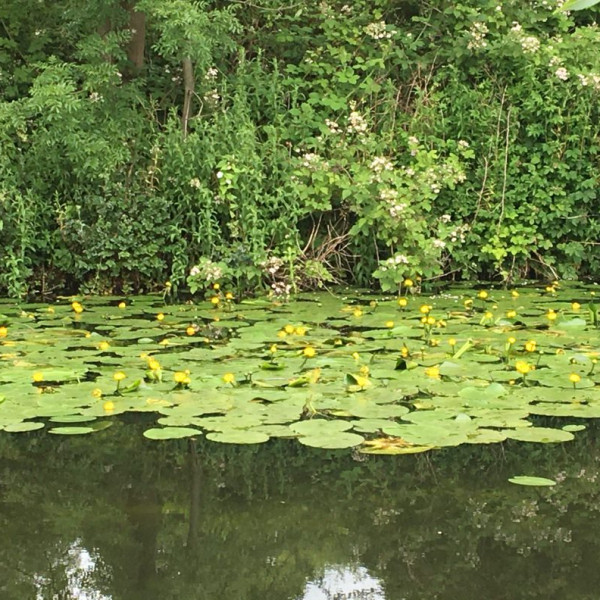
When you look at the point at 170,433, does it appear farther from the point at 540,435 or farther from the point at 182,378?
the point at 540,435

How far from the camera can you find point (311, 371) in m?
5.09

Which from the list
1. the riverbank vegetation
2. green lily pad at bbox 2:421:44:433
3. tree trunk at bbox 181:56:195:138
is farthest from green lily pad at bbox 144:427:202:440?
tree trunk at bbox 181:56:195:138

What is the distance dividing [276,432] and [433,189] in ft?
13.3

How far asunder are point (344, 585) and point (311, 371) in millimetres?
2166

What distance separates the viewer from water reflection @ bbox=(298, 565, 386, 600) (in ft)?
9.51

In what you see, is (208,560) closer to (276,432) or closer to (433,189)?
(276,432)

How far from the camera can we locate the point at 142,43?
8.79 m

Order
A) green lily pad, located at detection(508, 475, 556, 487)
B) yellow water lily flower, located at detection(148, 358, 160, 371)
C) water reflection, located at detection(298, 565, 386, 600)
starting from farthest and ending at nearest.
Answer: yellow water lily flower, located at detection(148, 358, 160, 371) < green lily pad, located at detection(508, 475, 556, 487) < water reflection, located at detection(298, 565, 386, 600)

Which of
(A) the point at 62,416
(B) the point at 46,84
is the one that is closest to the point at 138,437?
(A) the point at 62,416

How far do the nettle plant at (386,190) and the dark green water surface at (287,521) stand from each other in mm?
3534

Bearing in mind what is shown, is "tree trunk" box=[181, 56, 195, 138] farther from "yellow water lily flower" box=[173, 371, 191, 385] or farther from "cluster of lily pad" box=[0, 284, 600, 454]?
"yellow water lily flower" box=[173, 371, 191, 385]

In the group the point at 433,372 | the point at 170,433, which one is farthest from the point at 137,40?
the point at 170,433

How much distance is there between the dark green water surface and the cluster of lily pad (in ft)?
0.34

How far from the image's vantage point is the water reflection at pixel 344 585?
9.51 feet
